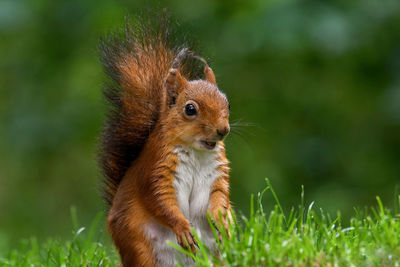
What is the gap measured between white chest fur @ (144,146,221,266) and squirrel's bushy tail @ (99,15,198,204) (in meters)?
0.28

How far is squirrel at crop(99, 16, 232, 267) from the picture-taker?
9.29 feet

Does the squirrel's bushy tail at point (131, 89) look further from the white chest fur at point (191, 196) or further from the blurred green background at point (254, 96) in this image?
the blurred green background at point (254, 96)

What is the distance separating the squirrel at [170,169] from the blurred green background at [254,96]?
190cm

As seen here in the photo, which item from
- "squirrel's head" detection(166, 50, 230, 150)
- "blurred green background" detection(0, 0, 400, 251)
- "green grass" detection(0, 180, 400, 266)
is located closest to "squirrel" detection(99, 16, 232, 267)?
"squirrel's head" detection(166, 50, 230, 150)

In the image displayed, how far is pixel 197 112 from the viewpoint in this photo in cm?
288

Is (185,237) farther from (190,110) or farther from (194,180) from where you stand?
(190,110)

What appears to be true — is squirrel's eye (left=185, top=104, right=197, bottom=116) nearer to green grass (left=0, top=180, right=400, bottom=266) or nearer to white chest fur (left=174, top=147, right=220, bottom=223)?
white chest fur (left=174, top=147, right=220, bottom=223)

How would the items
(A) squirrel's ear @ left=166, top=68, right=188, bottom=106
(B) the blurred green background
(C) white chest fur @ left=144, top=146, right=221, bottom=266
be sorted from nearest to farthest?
1. (C) white chest fur @ left=144, top=146, right=221, bottom=266
2. (A) squirrel's ear @ left=166, top=68, right=188, bottom=106
3. (B) the blurred green background

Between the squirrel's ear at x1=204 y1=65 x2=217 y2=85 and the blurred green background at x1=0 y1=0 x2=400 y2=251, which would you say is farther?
the blurred green background at x1=0 y1=0 x2=400 y2=251

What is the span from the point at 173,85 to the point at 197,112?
0.65ft

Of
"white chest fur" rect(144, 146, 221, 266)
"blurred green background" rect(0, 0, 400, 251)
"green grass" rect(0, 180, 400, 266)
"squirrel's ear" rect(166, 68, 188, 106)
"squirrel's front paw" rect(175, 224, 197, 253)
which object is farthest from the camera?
"blurred green background" rect(0, 0, 400, 251)

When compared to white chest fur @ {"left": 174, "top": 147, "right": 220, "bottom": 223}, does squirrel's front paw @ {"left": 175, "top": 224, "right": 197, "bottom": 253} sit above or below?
below

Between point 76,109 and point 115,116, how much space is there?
295 centimetres

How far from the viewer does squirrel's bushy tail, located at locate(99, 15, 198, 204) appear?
3.12 metres
